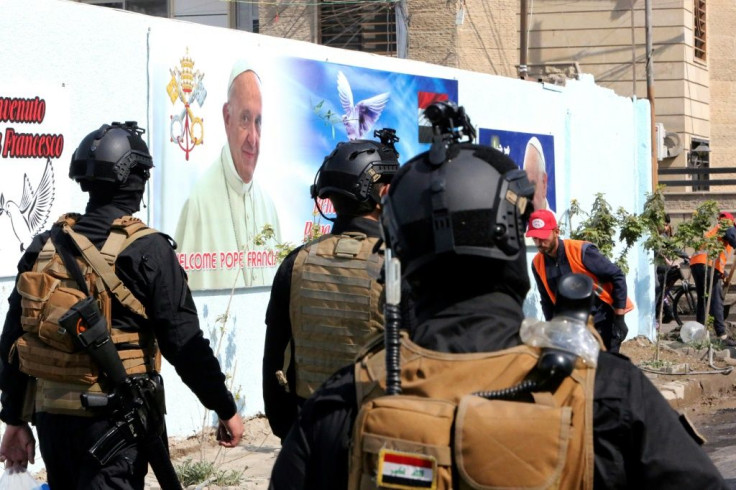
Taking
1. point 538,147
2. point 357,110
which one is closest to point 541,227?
point 357,110

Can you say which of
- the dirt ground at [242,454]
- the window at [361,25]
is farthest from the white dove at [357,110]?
the window at [361,25]

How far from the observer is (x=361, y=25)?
68.4 ft

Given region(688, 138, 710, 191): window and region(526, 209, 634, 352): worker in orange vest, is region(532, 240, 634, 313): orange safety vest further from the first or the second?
region(688, 138, 710, 191): window

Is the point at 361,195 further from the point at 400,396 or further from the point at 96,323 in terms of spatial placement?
the point at 400,396

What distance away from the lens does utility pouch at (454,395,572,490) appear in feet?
6.62

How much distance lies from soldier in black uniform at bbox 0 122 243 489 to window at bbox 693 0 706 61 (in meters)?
24.5

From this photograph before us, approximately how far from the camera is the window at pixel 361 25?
20.7 meters

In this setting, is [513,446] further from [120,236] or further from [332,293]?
[120,236]

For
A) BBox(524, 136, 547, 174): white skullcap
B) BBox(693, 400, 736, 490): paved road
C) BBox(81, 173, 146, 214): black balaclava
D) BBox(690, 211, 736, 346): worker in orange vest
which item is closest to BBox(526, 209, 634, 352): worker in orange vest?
BBox(693, 400, 736, 490): paved road

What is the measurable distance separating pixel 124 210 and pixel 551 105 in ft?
30.9

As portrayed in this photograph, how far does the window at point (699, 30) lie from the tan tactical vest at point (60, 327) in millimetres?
24702

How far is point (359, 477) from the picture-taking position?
214cm

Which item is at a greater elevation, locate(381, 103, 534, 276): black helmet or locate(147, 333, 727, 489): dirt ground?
locate(381, 103, 534, 276): black helmet

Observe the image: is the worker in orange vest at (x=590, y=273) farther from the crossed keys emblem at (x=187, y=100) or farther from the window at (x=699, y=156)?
the window at (x=699, y=156)
